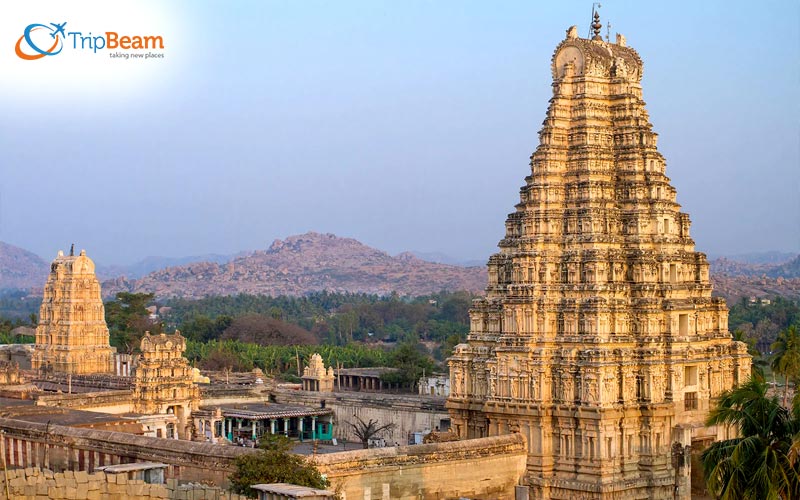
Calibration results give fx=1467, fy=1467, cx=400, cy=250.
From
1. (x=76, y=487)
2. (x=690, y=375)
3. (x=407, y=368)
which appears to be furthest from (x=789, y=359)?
(x=76, y=487)

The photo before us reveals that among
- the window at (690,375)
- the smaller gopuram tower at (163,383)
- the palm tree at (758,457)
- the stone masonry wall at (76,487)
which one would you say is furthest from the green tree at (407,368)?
the stone masonry wall at (76,487)

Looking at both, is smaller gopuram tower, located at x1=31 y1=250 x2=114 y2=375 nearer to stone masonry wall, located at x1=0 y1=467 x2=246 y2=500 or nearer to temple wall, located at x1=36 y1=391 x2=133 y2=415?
temple wall, located at x1=36 y1=391 x2=133 y2=415

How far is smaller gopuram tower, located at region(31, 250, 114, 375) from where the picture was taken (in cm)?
7862

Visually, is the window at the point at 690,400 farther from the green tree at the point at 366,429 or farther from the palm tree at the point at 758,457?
the green tree at the point at 366,429

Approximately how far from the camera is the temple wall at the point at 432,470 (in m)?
35.3

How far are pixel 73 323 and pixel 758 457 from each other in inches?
2241

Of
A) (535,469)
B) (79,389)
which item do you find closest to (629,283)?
(535,469)

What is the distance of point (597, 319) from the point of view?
39.2 meters

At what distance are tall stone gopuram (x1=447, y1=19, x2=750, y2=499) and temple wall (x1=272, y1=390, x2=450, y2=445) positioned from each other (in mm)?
12045

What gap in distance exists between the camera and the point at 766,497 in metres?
26.8

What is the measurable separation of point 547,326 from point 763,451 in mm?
12938

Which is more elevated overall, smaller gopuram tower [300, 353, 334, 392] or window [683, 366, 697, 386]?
window [683, 366, 697, 386]

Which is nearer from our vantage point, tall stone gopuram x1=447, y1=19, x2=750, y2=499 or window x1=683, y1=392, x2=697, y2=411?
tall stone gopuram x1=447, y1=19, x2=750, y2=499

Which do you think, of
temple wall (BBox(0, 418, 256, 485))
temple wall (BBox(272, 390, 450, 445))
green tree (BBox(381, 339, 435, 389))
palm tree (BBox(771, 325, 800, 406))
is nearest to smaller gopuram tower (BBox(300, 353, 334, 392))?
temple wall (BBox(272, 390, 450, 445))
